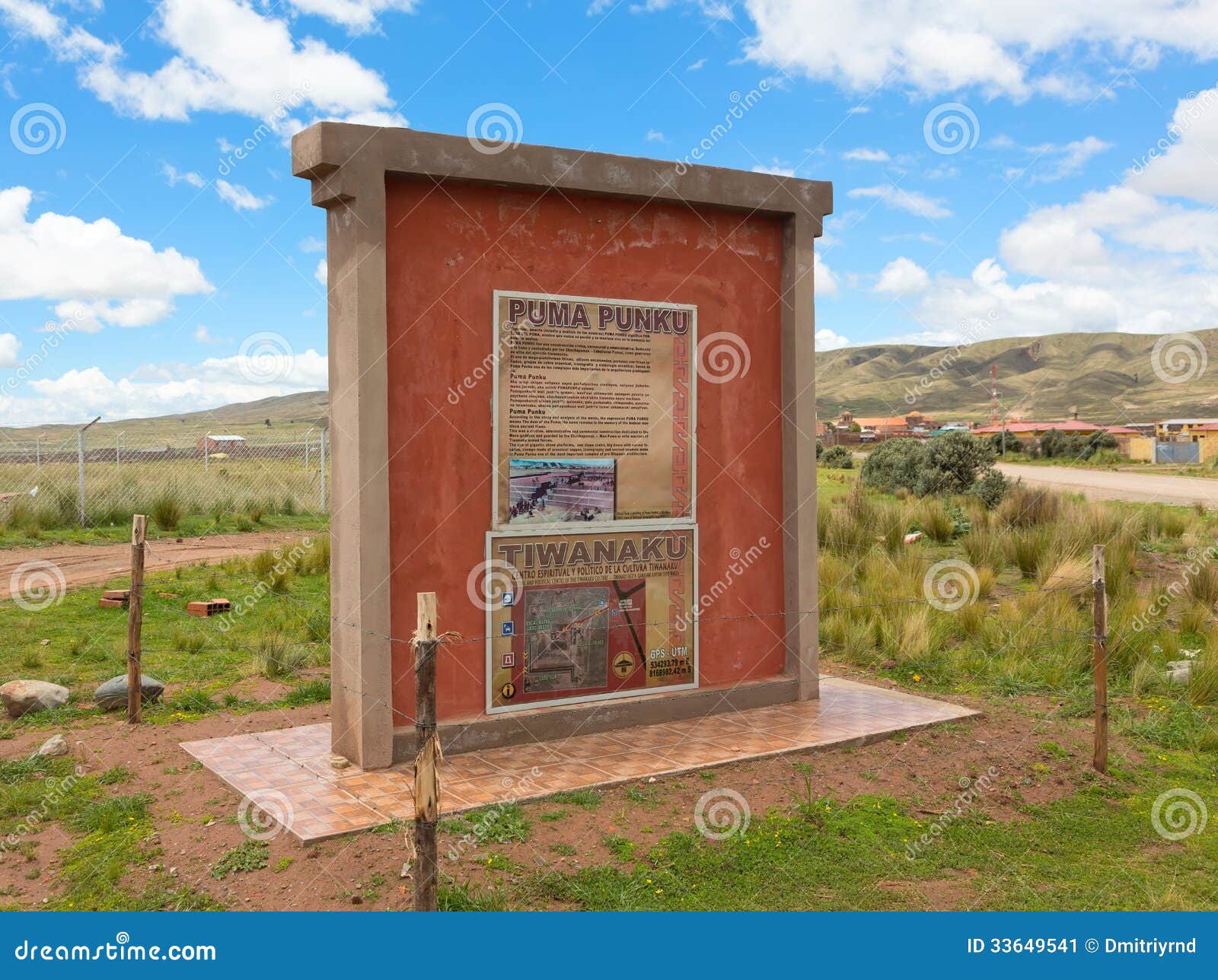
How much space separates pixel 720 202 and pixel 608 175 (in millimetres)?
1031

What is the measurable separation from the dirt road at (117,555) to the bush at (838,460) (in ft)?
88.5

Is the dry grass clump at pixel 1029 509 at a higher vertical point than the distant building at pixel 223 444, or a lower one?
lower

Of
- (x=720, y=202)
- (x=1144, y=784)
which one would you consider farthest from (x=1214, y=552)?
(x=720, y=202)

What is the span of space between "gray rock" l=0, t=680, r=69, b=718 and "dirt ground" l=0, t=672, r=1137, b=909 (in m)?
0.58

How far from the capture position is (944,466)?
22766 millimetres

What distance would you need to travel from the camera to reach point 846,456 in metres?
42.9

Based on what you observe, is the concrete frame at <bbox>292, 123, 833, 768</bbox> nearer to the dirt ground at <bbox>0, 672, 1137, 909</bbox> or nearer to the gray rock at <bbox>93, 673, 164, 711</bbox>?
the dirt ground at <bbox>0, 672, 1137, 909</bbox>

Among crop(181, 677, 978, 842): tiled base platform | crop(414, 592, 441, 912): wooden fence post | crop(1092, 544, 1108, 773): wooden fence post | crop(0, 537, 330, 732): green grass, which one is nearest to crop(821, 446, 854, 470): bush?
crop(0, 537, 330, 732): green grass

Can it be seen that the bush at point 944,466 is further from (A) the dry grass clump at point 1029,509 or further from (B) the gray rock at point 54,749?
(B) the gray rock at point 54,749

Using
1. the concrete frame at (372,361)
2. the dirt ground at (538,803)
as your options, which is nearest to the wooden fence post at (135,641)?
the dirt ground at (538,803)

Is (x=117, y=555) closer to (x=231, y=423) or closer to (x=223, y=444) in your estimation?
(x=223, y=444)

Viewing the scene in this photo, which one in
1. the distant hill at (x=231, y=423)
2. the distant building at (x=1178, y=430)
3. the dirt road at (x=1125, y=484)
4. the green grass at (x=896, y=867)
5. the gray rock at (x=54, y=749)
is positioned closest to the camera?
the green grass at (x=896, y=867)

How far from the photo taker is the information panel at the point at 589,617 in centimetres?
739

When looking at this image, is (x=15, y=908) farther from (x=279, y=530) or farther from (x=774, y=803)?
(x=279, y=530)
